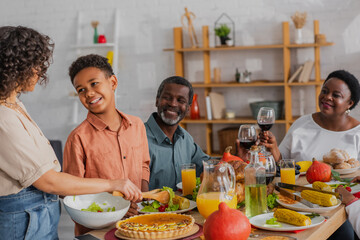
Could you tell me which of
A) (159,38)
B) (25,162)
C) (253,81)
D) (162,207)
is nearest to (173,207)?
(162,207)

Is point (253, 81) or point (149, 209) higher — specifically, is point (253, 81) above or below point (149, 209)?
above

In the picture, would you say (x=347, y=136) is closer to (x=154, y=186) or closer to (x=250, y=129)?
(x=250, y=129)

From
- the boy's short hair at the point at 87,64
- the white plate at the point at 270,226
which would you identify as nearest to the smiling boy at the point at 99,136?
the boy's short hair at the point at 87,64

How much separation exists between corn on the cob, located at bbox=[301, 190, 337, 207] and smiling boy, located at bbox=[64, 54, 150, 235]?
811 mm

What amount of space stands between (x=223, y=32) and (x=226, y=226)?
12.6 ft

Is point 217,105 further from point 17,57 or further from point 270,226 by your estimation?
point 17,57

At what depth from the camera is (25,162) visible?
153 cm

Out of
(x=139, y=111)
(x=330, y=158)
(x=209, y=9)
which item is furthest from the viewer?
(x=139, y=111)

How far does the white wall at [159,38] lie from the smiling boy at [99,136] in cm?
323

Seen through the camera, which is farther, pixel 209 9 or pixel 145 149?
pixel 209 9

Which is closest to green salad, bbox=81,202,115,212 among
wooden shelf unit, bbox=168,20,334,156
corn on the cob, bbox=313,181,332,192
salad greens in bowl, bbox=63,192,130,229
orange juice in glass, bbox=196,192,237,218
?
salad greens in bowl, bbox=63,192,130,229

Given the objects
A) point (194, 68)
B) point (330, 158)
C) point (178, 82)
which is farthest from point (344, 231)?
point (194, 68)

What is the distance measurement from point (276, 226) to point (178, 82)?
1.35 meters

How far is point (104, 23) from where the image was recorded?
18.9 ft
